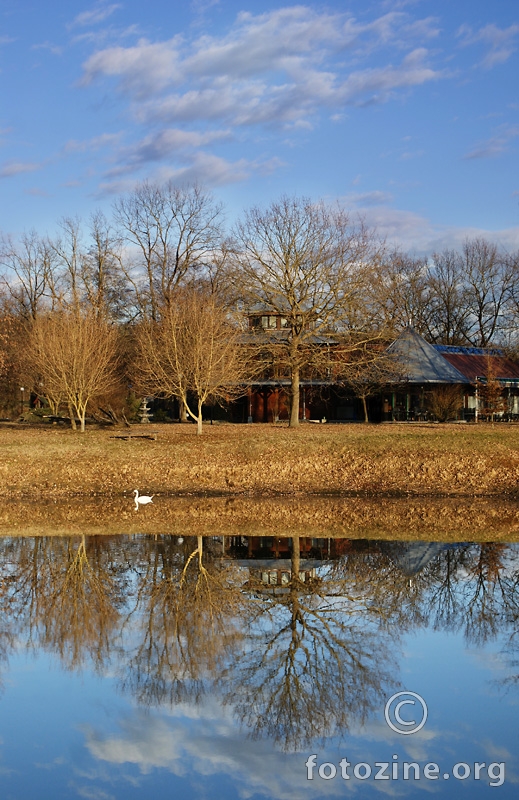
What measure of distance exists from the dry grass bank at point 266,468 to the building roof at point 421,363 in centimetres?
1767

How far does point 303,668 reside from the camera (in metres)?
9.40

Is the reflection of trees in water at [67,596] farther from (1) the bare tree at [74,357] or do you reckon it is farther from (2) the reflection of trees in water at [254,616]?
A: (1) the bare tree at [74,357]

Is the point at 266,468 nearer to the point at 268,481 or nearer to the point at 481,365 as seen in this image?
the point at 268,481

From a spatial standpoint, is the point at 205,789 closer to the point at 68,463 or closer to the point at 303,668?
the point at 303,668

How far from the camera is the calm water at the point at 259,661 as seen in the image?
702 cm

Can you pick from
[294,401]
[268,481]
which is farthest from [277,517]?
[294,401]

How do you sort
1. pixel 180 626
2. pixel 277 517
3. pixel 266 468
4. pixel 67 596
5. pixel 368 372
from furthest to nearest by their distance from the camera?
pixel 368 372, pixel 266 468, pixel 277 517, pixel 67 596, pixel 180 626

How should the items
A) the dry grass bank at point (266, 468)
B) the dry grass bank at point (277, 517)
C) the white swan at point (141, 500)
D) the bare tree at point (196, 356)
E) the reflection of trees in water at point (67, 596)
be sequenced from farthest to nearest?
the bare tree at point (196, 356)
the dry grass bank at point (266, 468)
the white swan at point (141, 500)
the dry grass bank at point (277, 517)
the reflection of trees in water at point (67, 596)

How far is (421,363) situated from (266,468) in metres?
23.9

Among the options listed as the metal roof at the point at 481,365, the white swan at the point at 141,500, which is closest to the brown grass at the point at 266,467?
the white swan at the point at 141,500

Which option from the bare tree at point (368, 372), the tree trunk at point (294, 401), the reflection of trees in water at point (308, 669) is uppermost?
the bare tree at point (368, 372)

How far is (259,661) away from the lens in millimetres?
9633

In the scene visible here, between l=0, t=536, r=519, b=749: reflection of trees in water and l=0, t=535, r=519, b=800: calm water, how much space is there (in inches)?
1.3

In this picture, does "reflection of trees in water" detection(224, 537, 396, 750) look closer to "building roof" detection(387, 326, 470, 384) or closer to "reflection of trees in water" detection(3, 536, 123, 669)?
"reflection of trees in water" detection(3, 536, 123, 669)
